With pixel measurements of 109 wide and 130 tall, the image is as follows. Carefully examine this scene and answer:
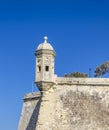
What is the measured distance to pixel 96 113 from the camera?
29922mm

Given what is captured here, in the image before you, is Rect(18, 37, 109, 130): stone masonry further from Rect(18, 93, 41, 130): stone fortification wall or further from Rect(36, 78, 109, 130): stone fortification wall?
Rect(18, 93, 41, 130): stone fortification wall

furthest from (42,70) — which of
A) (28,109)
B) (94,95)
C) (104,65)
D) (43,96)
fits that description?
(104,65)

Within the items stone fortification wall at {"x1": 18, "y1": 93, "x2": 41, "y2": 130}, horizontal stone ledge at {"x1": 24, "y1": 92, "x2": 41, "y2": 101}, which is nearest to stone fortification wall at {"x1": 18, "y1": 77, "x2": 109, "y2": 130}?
stone fortification wall at {"x1": 18, "y1": 93, "x2": 41, "y2": 130}

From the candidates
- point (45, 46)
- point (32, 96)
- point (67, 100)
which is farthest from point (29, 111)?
point (45, 46)

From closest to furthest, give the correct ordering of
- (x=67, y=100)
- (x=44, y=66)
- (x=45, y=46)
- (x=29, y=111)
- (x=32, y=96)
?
(x=44, y=66) < (x=45, y=46) < (x=67, y=100) < (x=32, y=96) < (x=29, y=111)

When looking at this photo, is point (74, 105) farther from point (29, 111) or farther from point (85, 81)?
point (29, 111)

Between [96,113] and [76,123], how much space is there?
4.88ft

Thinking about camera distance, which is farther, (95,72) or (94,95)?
(95,72)

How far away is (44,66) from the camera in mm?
29969

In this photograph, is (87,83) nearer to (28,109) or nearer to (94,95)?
(94,95)

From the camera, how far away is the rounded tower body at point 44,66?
97.3ft

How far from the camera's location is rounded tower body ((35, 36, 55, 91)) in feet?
97.3

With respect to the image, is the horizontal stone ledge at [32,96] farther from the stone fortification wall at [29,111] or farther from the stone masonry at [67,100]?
the stone masonry at [67,100]

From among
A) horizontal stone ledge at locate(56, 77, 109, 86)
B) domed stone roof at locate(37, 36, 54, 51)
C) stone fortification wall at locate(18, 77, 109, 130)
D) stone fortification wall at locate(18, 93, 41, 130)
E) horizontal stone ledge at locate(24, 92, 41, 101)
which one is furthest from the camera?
horizontal stone ledge at locate(24, 92, 41, 101)
